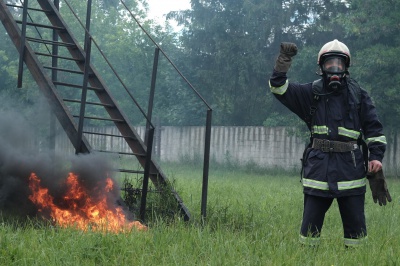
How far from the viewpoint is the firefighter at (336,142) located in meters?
5.99

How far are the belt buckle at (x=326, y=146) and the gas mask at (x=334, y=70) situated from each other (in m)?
0.48

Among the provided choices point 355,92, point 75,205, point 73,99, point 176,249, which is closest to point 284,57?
point 355,92

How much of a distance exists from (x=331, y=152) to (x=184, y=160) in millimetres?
22962

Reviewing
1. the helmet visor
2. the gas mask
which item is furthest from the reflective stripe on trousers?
the helmet visor

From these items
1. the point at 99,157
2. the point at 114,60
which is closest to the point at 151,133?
the point at 99,157

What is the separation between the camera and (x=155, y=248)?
19.6ft

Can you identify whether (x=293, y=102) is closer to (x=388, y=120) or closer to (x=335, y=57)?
(x=335, y=57)

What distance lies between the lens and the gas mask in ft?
19.7

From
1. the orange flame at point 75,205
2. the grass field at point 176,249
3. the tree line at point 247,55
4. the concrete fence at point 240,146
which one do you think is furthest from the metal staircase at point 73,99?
the concrete fence at point 240,146

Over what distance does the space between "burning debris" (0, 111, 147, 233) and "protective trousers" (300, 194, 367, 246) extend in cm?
253

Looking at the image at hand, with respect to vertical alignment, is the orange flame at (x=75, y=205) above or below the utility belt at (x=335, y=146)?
below

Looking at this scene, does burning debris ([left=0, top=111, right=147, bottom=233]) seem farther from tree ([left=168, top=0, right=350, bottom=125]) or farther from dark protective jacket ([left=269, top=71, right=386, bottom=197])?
tree ([left=168, top=0, right=350, bottom=125])

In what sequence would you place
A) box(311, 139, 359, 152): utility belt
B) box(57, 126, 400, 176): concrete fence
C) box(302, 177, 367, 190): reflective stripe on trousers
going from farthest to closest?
box(57, 126, 400, 176): concrete fence → box(311, 139, 359, 152): utility belt → box(302, 177, 367, 190): reflective stripe on trousers

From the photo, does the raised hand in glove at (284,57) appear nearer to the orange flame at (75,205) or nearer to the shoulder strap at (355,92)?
the shoulder strap at (355,92)
